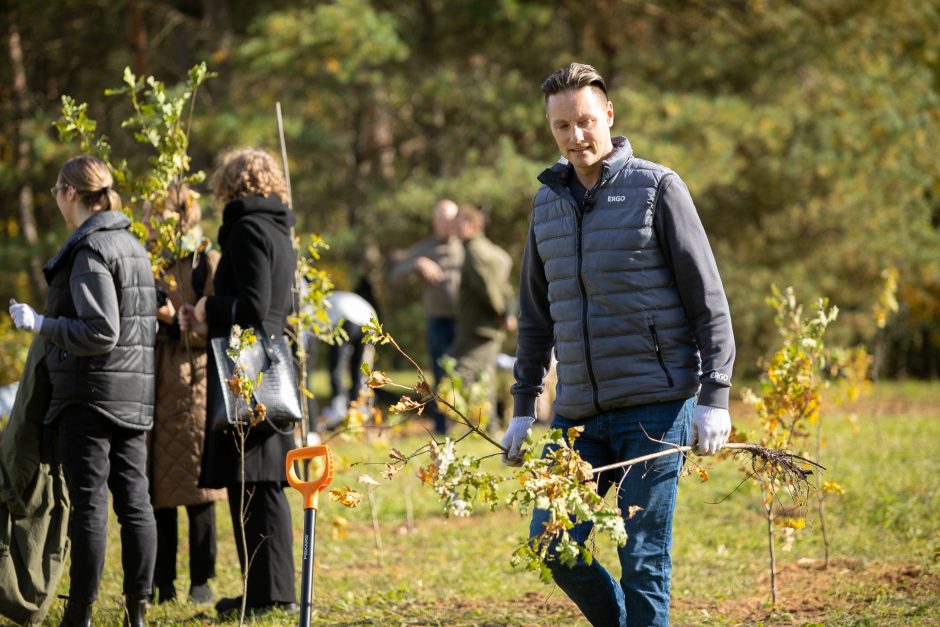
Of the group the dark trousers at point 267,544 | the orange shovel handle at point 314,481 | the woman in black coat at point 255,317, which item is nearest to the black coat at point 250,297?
the woman in black coat at point 255,317

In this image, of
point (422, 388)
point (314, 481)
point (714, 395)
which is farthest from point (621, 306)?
point (314, 481)

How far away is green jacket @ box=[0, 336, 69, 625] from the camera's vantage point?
4.30 meters

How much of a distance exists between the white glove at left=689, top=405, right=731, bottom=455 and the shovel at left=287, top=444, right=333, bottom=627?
1.04 m

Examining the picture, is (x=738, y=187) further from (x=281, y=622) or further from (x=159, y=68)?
(x=281, y=622)

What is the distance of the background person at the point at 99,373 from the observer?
160 inches

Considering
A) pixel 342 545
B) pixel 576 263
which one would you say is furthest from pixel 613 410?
pixel 342 545

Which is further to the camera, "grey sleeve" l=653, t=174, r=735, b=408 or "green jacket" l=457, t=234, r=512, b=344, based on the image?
"green jacket" l=457, t=234, r=512, b=344

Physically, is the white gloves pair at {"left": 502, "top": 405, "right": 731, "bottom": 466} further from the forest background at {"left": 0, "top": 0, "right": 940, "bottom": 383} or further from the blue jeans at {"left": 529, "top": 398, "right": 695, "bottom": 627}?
the forest background at {"left": 0, "top": 0, "right": 940, "bottom": 383}

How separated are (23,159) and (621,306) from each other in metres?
10.1

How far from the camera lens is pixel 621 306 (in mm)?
3266

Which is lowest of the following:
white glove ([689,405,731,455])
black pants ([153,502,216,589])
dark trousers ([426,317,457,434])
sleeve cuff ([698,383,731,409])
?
black pants ([153,502,216,589])

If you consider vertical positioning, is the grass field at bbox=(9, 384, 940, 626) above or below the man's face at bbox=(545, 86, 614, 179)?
below

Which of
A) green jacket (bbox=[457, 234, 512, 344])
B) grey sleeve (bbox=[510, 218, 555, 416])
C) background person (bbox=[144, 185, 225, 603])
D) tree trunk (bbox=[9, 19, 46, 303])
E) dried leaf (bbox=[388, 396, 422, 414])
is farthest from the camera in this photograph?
tree trunk (bbox=[9, 19, 46, 303])

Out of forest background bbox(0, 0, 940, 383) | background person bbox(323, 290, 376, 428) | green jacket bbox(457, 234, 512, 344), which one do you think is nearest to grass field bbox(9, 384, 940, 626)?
green jacket bbox(457, 234, 512, 344)
